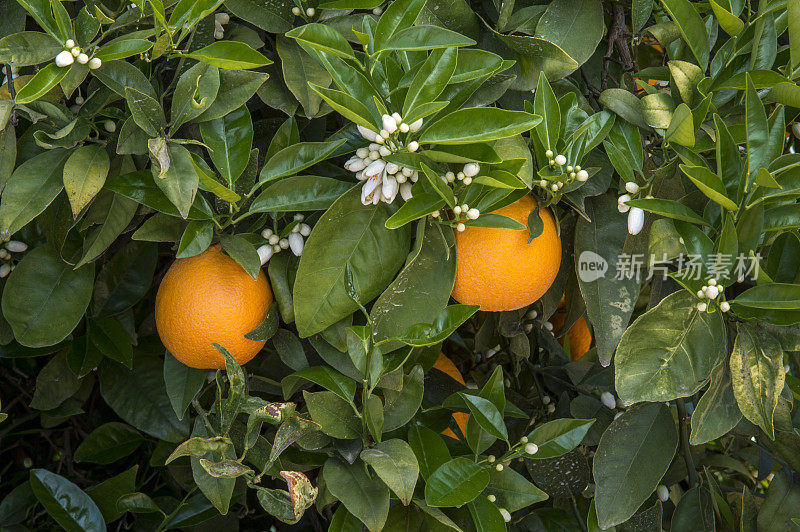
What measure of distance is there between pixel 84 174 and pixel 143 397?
A: 47 centimetres

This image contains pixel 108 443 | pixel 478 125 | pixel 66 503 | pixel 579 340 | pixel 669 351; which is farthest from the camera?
pixel 579 340

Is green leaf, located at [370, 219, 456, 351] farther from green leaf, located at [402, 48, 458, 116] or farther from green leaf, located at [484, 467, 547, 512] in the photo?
green leaf, located at [484, 467, 547, 512]

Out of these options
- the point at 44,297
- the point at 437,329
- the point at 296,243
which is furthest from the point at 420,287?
the point at 44,297

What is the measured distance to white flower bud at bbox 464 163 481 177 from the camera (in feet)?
2.68

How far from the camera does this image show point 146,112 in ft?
2.68

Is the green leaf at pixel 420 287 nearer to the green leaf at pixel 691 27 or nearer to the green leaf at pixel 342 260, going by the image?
the green leaf at pixel 342 260

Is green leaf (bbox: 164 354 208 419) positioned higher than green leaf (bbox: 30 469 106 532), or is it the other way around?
green leaf (bbox: 164 354 208 419)

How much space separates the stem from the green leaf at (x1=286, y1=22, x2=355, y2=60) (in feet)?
2.45

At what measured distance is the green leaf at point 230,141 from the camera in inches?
35.1

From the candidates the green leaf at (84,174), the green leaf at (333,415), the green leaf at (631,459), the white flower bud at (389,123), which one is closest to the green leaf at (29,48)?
the green leaf at (84,174)

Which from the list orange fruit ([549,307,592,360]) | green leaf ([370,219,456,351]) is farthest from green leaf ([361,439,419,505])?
orange fruit ([549,307,592,360])

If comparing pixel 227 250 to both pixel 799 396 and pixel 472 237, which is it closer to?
pixel 472 237

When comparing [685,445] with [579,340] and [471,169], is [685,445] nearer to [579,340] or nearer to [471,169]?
[579,340]

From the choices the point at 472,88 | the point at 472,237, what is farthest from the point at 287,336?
the point at 472,88
